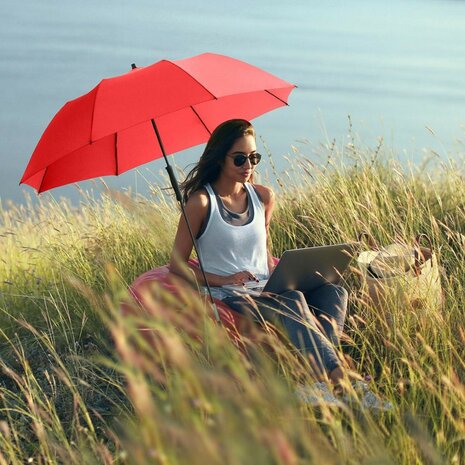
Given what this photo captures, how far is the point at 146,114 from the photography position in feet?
15.7

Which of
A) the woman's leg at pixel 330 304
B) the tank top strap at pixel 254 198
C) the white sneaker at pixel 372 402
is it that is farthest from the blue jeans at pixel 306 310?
the tank top strap at pixel 254 198

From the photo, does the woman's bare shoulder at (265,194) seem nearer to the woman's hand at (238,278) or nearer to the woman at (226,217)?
the woman at (226,217)

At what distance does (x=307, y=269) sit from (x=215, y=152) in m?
0.87

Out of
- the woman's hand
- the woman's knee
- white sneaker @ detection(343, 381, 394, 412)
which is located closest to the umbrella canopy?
the woman's hand

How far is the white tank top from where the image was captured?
5.11 meters

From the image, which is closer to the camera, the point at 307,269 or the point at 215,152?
the point at 307,269

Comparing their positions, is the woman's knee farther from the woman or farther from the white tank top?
the white tank top

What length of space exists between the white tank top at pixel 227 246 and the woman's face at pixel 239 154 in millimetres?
175

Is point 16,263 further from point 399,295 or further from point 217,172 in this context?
point 399,295

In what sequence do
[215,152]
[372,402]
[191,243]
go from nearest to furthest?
[372,402] < [191,243] < [215,152]

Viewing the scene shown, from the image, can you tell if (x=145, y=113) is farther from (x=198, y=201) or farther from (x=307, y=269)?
(x=307, y=269)

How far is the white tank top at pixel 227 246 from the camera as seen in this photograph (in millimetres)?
5105

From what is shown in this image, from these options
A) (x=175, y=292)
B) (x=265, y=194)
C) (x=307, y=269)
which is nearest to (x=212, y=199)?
(x=265, y=194)

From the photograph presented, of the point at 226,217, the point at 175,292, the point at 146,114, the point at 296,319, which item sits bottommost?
the point at 175,292
